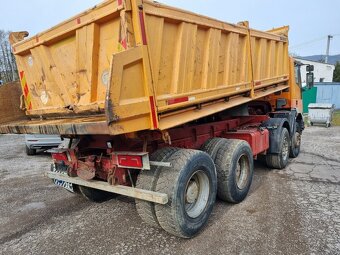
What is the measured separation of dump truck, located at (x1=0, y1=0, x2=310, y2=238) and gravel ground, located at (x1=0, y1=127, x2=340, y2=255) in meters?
0.27

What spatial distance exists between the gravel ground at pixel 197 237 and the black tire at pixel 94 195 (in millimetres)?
110

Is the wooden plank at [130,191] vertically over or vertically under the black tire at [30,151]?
over

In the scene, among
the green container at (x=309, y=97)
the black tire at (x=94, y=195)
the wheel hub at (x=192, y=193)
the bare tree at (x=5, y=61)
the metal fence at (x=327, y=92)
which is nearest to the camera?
the wheel hub at (x=192, y=193)

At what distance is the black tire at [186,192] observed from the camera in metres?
3.26

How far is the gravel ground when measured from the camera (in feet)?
11.2

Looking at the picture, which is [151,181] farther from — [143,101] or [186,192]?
[143,101]

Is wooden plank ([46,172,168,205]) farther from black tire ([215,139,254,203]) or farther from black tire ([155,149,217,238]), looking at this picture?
black tire ([215,139,254,203])

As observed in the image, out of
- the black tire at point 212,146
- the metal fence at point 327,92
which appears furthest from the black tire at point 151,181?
the metal fence at point 327,92

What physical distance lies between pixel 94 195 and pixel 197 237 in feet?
6.84

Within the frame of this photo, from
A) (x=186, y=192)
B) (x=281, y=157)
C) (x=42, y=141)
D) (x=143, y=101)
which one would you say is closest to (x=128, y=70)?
(x=143, y=101)

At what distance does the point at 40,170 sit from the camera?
756 cm

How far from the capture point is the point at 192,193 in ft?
12.2

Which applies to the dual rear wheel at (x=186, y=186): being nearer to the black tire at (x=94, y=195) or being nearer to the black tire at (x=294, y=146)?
the black tire at (x=94, y=195)

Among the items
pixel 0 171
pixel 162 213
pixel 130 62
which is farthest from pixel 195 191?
pixel 0 171
